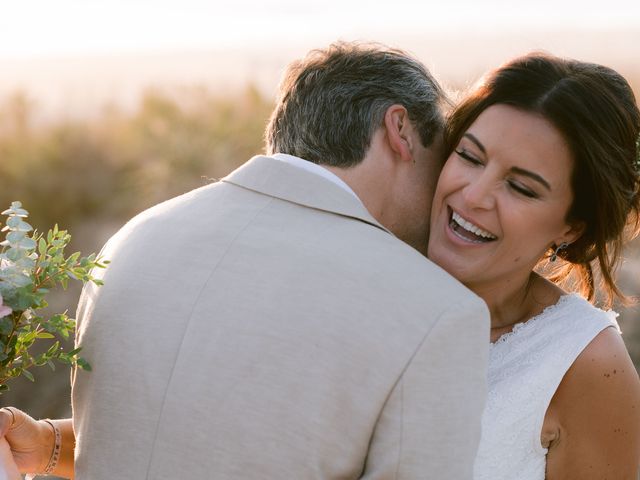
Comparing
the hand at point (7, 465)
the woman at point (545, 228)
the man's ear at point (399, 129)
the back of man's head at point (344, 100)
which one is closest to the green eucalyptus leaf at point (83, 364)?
the hand at point (7, 465)

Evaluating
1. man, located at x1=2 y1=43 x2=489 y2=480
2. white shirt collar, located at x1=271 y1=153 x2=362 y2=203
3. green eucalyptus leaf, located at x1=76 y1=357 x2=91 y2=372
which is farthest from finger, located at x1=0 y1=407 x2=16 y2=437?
white shirt collar, located at x1=271 y1=153 x2=362 y2=203

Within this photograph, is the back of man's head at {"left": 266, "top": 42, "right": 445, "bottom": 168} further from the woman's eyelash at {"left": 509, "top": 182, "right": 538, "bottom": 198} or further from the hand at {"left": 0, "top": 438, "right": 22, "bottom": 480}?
the hand at {"left": 0, "top": 438, "right": 22, "bottom": 480}

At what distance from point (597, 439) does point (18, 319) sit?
180cm

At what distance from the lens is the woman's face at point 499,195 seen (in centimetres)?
280

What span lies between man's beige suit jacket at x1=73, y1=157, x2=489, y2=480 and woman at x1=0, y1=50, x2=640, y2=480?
2.42ft

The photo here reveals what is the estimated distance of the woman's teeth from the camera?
9.46ft

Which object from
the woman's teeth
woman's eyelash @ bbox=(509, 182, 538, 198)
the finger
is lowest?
the finger

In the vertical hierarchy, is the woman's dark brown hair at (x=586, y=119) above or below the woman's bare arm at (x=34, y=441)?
above

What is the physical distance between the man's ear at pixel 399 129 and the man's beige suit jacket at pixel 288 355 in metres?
0.48

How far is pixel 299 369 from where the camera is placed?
1.95m

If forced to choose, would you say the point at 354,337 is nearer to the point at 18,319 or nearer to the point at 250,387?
the point at 250,387

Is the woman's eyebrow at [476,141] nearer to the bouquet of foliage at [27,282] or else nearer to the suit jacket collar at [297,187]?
the suit jacket collar at [297,187]

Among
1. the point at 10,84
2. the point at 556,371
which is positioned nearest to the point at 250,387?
the point at 556,371

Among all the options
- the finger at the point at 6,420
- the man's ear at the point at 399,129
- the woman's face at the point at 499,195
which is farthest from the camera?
the woman's face at the point at 499,195
